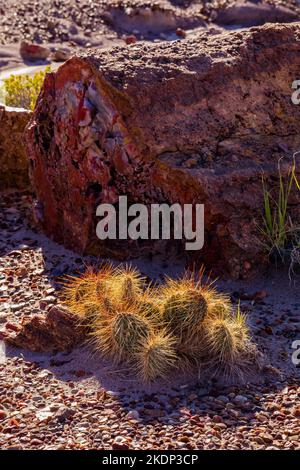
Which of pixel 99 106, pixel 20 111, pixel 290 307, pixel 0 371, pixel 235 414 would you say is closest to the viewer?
pixel 235 414

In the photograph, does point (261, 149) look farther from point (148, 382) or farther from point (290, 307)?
point (148, 382)

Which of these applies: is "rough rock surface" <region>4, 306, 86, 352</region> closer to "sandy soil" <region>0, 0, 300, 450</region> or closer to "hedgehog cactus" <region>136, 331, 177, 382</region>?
"sandy soil" <region>0, 0, 300, 450</region>

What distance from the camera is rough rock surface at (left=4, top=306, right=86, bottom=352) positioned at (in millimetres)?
4562

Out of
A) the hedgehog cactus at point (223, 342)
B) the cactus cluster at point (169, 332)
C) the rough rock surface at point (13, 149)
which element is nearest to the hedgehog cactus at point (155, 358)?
the cactus cluster at point (169, 332)

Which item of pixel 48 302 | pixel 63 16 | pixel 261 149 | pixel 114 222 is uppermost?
pixel 63 16

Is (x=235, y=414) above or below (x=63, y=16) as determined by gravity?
below

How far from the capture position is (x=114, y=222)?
5445 millimetres

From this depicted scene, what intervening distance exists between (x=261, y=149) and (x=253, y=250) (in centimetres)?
63

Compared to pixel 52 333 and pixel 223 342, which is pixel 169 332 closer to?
pixel 223 342

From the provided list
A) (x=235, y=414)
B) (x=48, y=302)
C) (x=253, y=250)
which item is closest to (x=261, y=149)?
(x=253, y=250)

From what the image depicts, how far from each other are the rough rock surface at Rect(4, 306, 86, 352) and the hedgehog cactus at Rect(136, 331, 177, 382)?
0.45 meters

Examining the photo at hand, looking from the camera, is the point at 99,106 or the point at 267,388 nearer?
the point at 267,388

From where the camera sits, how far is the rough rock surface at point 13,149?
6734 mm
